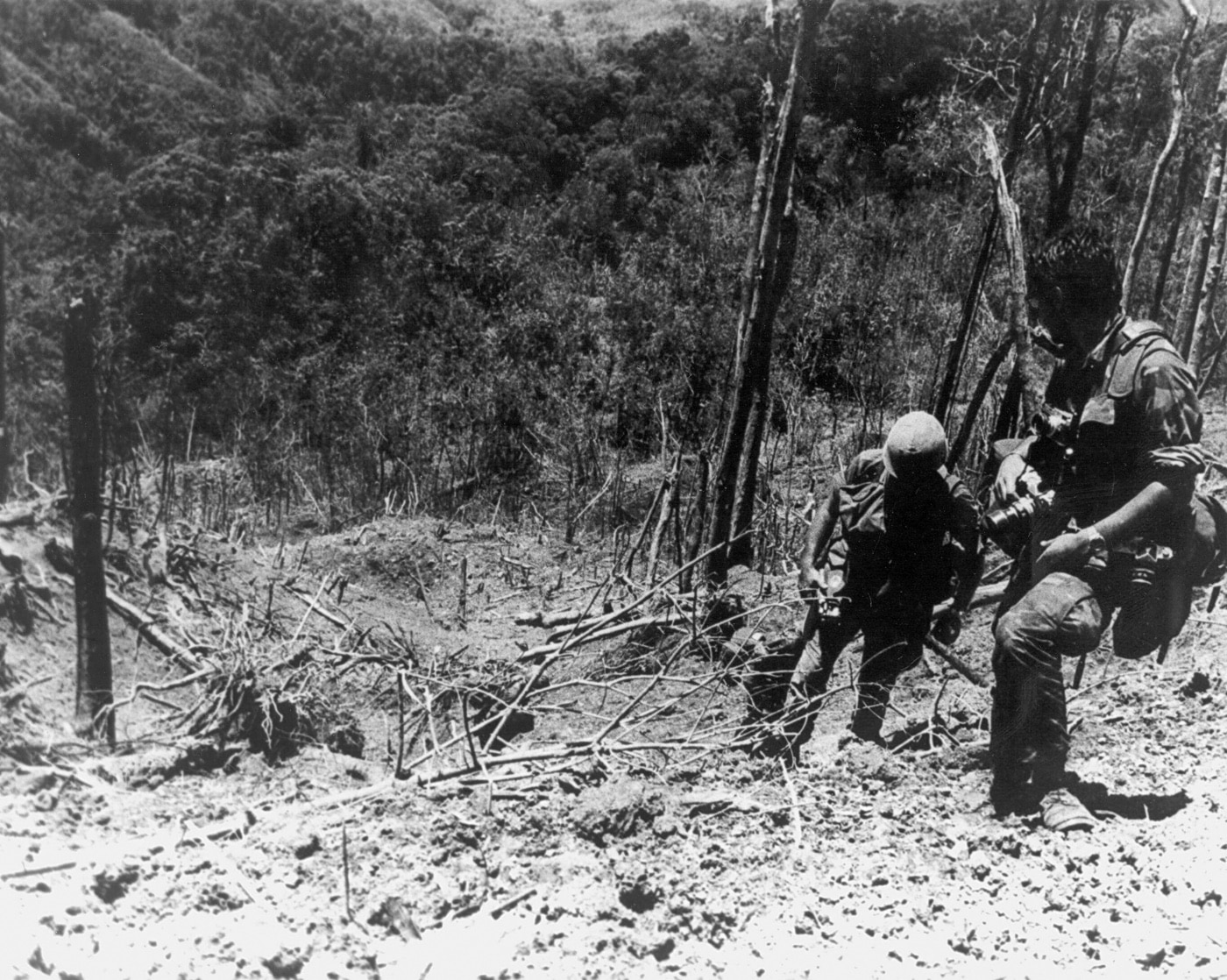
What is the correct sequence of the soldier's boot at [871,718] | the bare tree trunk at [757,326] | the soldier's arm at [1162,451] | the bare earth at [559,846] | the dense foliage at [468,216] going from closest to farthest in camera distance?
the bare earth at [559,846] < the soldier's arm at [1162,451] < the soldier's boot at [871,718] < the bare tree trunk at [757,326] < the dense foliage at [468,216]

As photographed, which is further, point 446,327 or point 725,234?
point 446,327

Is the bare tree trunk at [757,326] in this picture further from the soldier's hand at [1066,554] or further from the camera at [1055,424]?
the soldier's hand at [1066,554]

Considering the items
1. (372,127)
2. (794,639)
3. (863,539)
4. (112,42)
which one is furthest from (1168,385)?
(112,42)

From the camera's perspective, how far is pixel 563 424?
12.1 m

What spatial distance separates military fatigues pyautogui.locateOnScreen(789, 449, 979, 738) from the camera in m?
3.28

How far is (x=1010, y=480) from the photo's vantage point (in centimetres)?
308

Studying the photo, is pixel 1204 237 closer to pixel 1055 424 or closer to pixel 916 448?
pixel 1055 424

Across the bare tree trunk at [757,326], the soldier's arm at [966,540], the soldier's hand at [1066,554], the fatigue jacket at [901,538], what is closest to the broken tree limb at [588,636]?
the bare tree trunk at [757,326]

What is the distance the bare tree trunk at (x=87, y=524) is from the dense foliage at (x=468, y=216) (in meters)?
5.33

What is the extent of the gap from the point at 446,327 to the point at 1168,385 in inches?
642

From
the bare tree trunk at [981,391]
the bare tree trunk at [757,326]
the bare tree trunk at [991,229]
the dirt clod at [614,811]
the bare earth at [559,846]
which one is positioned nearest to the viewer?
the bare earth at [559,846]

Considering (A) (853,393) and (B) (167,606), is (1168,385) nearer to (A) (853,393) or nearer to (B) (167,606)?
(B) (167,606)

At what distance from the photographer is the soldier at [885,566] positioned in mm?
3225

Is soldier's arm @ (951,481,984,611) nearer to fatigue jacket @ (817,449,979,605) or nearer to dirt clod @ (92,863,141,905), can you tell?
fatigue jacket @ (817,449,979,605)
